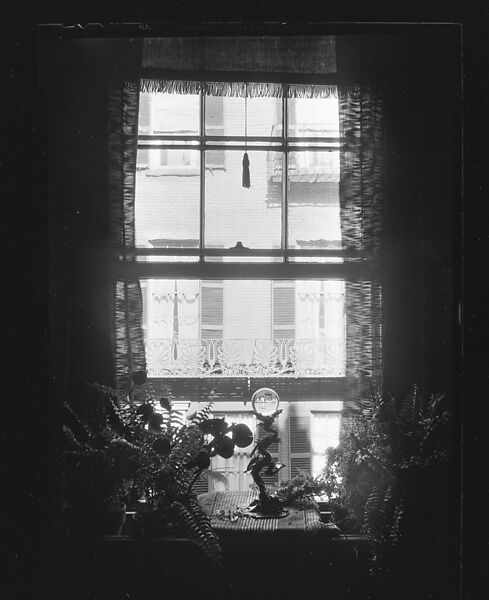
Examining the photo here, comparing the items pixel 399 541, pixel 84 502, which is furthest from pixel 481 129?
pixel 84 502

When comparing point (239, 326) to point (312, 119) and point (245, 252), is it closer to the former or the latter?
point (245, 252)

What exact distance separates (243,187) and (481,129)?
1197 millimetres

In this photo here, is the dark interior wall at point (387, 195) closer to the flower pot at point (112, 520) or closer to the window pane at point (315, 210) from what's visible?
the window pane at point (315, 210)

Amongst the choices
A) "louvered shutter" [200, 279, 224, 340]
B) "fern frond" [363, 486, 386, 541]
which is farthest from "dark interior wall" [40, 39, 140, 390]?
"fern frond" [363, 486, 386, 541]

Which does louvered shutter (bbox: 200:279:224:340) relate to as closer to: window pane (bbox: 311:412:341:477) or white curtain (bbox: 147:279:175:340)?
white curtain (bbox: 147:279:175:340)

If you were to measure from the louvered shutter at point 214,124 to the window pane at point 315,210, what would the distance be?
1.18 feet

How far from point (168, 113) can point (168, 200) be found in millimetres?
415

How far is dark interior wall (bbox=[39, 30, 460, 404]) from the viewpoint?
2785mm

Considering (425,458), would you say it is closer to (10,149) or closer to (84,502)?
(84,502)

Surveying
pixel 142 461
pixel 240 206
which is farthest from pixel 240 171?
pixel 142 461

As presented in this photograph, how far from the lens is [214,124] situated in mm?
2996

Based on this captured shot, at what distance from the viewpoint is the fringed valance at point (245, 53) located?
9.48 feet

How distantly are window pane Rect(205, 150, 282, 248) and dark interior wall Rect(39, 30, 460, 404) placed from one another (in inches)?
19.5

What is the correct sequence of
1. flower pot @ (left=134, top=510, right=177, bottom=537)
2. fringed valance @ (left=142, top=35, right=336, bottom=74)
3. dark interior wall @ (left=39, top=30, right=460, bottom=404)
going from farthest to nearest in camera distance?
fringed valance @ (left=142, top=35, right=336, bottom=74)
dark interior wall @ (left=39, top=30, right=460, bottom=404)
flower pot @ (left=134, top=510, right=177, bottom=537)
